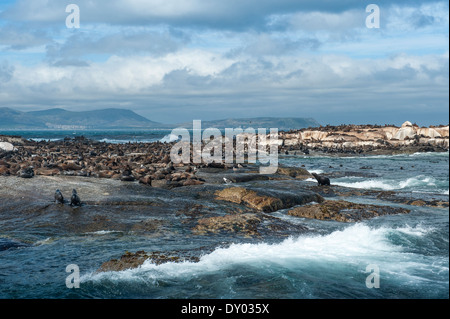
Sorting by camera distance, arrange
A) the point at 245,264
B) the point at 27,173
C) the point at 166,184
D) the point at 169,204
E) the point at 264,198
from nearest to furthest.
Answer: the point at 245,264 → the point at 169,204 → the point at 264,198 → the point at 27,173 → the point at 166,184

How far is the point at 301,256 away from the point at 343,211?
6.51 metres

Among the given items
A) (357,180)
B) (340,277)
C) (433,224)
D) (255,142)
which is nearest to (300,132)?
(255,142)

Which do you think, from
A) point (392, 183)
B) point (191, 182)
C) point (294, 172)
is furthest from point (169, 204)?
point (392, 183)

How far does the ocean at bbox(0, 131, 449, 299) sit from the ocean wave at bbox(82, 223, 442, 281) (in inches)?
1.0

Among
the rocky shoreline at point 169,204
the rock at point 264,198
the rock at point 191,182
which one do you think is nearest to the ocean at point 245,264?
the rocky shoreline at point 169,204

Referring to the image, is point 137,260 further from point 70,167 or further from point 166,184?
point 70,167

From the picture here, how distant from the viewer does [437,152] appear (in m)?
57.8

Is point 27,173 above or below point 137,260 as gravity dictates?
above

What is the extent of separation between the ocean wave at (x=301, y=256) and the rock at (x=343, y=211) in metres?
2.57

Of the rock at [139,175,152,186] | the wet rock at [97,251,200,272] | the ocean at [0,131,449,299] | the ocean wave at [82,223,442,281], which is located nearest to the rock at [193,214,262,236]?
the ocean at [0,131,449,299]

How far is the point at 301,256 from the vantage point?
36.8 ft

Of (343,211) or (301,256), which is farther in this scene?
(343,211)

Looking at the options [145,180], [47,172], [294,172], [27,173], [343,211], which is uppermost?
[27,173]
